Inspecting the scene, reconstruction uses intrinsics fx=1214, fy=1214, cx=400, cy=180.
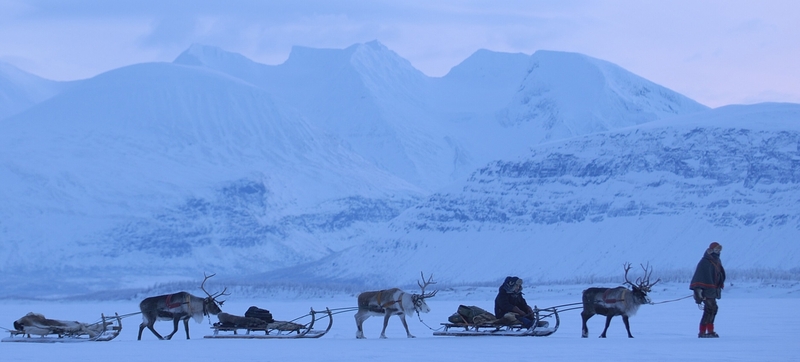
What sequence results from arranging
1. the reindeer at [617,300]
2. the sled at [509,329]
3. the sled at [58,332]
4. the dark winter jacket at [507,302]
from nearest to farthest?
the reindeer at [617,300], the sled at [509,329], the dark winter jacket at [507,302], the sled at [58,332]

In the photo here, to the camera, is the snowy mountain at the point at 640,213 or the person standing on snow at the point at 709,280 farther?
the snowy mountain at the point at 640,213

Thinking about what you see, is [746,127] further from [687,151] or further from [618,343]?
[618,343]

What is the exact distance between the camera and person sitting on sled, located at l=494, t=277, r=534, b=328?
36.0 meters

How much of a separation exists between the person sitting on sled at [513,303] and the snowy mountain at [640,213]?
12180 cm

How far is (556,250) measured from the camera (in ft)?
588

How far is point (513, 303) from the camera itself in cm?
3647

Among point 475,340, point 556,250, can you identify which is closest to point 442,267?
point 556,250

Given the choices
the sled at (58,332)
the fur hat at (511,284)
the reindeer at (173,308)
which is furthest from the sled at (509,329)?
the sled at (58,332)

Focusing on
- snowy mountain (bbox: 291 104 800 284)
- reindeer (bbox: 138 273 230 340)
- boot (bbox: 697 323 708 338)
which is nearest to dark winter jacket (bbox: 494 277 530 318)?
boot (bbox: 697 323 708 338)

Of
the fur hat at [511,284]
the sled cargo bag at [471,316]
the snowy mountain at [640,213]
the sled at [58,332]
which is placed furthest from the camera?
the snowy mountain at [640,213]

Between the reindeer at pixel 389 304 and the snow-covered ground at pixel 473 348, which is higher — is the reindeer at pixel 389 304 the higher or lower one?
the higher one

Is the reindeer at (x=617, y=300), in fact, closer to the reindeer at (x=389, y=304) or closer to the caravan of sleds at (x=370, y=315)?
the caravan of sleds at (x=370, y=315)

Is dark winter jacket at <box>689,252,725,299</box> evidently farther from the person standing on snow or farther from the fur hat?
the fur hat

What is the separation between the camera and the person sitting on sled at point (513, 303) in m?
36.0
